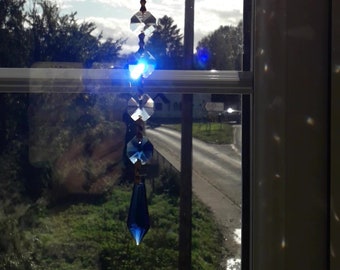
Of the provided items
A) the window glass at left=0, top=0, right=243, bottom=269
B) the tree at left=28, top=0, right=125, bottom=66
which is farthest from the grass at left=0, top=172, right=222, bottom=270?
the tree at left=28, top=0, right=125, bottom=66

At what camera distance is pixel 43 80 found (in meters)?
0.65

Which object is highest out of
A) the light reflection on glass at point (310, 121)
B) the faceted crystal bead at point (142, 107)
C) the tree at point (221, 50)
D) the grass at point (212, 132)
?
the tree at point (221, 50)

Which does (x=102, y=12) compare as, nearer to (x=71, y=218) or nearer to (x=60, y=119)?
(x=60, y=119)

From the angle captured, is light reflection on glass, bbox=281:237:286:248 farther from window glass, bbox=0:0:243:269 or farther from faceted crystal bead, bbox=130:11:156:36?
faceted crystal bead, bbox=130:11:156:36

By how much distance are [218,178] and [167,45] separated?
23 centimetres

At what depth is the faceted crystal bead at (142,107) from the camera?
0.62m

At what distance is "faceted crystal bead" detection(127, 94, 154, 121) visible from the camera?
617mm

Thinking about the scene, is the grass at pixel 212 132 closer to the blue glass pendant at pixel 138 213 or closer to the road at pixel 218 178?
the road at pixel 218 178

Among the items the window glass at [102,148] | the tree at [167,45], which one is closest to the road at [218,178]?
the window glass at [102,148]

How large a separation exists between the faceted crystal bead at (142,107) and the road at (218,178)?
0.08 m

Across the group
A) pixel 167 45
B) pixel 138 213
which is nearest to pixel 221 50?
pixel 167 45

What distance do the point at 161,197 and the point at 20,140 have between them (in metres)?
0.24

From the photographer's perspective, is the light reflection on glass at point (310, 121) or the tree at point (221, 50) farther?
the tree at point (221, 50)

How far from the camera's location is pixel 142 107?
62 cm
